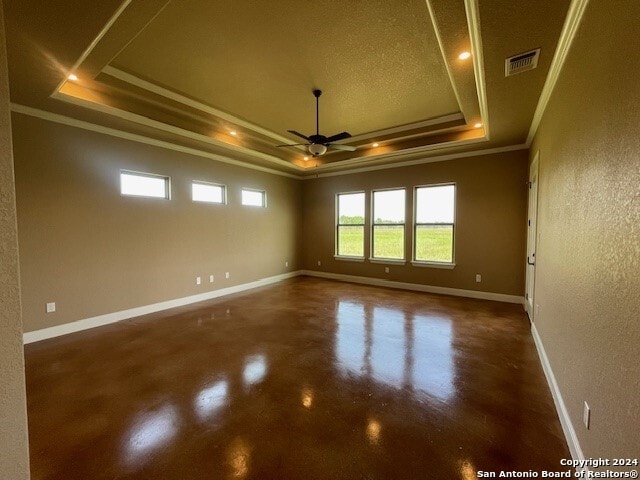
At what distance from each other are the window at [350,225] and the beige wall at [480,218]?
0.44 meters

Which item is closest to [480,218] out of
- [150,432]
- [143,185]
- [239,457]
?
[239,457]

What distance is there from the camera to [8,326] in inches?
31.8

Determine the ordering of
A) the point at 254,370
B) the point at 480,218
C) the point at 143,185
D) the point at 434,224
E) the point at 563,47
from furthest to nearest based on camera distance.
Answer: the point at 434,224, the point at 480,218, the point at 143,185, the point at 254,370, the point at 563,47

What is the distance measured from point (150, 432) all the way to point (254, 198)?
5.29 metres

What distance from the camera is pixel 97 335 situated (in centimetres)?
370

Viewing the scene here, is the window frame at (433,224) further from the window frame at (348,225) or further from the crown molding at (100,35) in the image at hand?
the crown molding at (100,35)

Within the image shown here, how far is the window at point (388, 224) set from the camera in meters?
6.46

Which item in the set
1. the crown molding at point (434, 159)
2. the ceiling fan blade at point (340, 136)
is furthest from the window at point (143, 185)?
the crown molding at point (434, 159)

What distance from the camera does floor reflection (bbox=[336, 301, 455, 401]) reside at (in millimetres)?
2617

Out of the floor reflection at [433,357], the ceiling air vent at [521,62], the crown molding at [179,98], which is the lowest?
the floor reflection at [433,357]

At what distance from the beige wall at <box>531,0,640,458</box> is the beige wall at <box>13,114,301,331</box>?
210 inches

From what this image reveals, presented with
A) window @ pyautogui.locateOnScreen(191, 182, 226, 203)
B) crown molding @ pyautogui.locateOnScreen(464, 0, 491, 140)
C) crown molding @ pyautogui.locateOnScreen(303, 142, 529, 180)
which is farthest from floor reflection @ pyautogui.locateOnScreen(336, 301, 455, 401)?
window @ pyautogui.locateOnScreen(191, 182, 226, 203)

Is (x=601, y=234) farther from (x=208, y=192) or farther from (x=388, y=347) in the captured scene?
(x=208, y=192)

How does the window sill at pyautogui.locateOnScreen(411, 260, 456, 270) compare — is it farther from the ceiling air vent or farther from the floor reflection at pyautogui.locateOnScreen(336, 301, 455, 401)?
the ceiling air vent
